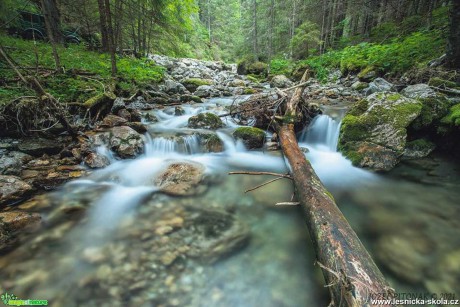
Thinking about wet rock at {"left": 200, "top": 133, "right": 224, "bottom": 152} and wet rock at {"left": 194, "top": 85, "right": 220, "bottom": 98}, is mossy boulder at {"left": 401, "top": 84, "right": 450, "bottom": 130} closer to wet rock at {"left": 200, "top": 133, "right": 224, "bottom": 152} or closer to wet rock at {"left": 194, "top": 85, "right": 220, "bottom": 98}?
wet rock at {"left": 200, "top": 133, "right": 224, "bottom": 152}

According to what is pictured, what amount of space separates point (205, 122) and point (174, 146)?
59.0 inches

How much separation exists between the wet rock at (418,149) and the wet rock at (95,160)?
20.0ft

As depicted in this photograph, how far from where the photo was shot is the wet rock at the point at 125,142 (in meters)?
5.04

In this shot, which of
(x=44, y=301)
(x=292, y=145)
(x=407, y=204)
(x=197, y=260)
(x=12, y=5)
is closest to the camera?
(x=44, y=301)

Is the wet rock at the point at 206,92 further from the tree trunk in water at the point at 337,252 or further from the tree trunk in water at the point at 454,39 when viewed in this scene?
the tree trunk in water at the point at 337,252

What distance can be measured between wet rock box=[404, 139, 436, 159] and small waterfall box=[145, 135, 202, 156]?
14.6ft

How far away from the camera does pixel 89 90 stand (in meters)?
6.25

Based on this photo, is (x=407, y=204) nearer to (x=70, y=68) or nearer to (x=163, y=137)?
(x=163, y=137)

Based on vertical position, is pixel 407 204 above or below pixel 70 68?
below

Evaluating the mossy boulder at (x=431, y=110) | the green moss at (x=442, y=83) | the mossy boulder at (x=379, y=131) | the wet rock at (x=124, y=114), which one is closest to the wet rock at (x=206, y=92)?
the wet rock at (x=124, y=114)

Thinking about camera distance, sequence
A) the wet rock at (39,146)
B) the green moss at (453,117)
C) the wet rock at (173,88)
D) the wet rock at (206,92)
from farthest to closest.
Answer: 1. the wet rock at (206,92)
2. the wet rock at (173,88)
3. the wet rock at (39,146)
4. the green moss at (453,117)

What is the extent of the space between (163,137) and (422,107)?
566 centimetres

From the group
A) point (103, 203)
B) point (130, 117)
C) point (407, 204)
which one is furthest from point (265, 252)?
point (130, 117)

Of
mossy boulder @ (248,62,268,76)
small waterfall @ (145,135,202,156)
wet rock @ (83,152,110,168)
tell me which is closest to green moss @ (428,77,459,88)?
small waterfall @ (145,135,202,156)
